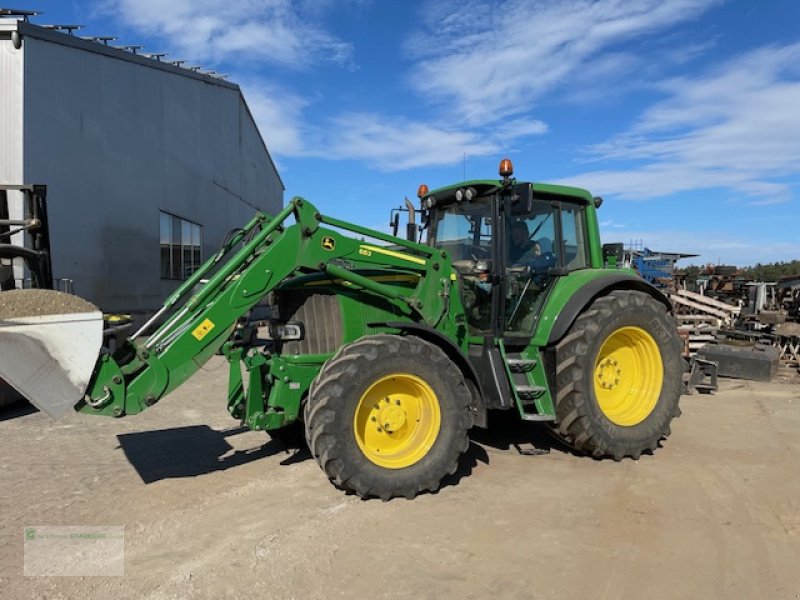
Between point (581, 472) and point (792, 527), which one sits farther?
point (581, 472)

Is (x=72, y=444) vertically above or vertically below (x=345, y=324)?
below

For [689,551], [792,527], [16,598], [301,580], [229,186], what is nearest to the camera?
[16,598]

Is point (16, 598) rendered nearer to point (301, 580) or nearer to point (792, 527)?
point (301, 580)

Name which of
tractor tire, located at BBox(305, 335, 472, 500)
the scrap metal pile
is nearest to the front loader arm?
tractor tire, located at BBox(305, 335, 472, 500)

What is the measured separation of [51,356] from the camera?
3734 millimetres

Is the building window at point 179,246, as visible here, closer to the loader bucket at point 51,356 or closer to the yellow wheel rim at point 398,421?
the loader bucket at point 51,356

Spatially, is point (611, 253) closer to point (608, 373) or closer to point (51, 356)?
point (608, 373)

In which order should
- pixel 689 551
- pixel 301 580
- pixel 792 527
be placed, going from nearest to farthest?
pixel 301 580, pixel 689 551, pixel 792 527

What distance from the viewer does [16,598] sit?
2986mm

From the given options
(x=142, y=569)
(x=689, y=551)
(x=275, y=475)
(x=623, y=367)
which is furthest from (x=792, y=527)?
(x=142, y=569)

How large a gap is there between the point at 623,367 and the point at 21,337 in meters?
4.91

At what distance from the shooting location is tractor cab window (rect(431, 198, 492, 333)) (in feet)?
17.3
